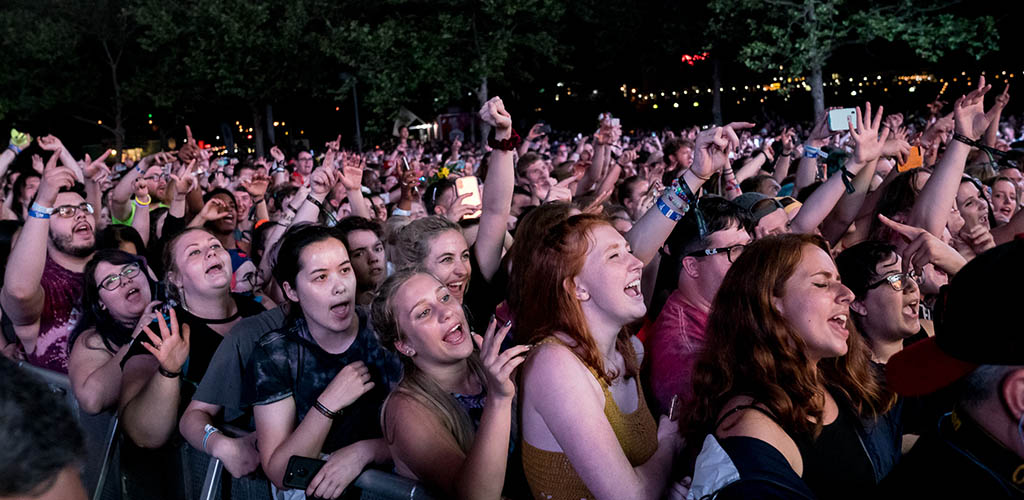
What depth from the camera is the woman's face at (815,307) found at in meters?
2.32

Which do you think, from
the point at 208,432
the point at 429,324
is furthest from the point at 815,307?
the point at 208,432

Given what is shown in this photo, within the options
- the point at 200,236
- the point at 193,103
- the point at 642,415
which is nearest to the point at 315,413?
the point at 642,415

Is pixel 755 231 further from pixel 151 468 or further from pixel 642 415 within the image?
pixel 151 468

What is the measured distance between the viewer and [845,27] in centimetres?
2300

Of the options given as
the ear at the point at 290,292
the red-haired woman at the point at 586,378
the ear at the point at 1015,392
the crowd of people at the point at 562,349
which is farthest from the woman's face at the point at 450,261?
the ear at the point at 1015,392

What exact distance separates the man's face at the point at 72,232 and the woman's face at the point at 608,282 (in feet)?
11.6

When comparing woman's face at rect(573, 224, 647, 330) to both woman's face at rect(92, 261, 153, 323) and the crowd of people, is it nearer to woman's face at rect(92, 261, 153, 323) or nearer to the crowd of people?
the crowd of people

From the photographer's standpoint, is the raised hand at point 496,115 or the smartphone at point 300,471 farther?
the raised hand at point 496,115

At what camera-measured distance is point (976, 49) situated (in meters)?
23.4

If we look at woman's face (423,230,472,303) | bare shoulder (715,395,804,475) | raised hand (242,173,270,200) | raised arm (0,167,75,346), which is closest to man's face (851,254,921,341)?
bare shoulder (715,395,804,475)

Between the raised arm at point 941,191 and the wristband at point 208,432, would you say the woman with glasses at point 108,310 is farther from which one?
the raised arm at point 941,191

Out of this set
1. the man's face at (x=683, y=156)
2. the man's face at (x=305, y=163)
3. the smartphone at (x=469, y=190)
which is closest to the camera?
the smartphone at (x=469, y=190)

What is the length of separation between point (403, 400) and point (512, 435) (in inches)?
17.3

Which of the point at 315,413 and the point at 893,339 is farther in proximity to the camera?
the point at 893,339
